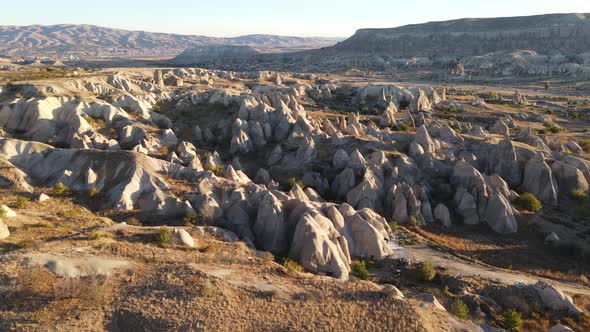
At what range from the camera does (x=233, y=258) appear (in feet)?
71.8

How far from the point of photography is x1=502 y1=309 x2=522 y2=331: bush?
20.2m

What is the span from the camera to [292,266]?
22.5 m

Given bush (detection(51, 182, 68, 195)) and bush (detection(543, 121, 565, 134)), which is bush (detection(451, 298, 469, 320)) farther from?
bush (detection(543, 121, 565, 134))

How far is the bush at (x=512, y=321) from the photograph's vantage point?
2025 cm

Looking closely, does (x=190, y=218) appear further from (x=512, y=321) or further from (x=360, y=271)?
(x=512, y=321)

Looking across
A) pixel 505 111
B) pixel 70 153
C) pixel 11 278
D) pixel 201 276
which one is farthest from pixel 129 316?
pixel 505 111

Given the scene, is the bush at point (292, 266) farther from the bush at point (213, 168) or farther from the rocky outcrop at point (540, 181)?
the rocky outcrop at point (540, 181)

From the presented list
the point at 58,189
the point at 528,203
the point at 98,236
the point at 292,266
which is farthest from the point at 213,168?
the point at 528,203

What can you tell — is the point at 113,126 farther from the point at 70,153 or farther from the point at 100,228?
the point at 100,228

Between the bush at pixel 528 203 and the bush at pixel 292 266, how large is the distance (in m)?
23.0

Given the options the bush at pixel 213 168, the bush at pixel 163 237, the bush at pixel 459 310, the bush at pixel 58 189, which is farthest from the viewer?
the bush at pixel 213 168

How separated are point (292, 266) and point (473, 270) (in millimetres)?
12095

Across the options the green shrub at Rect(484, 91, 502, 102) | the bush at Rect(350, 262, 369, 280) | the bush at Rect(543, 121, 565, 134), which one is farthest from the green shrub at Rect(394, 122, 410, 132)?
the green shrub at Rect(484, 91, 502, 102)

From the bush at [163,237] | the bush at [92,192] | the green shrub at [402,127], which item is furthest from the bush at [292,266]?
the green shrub at [402,127]
